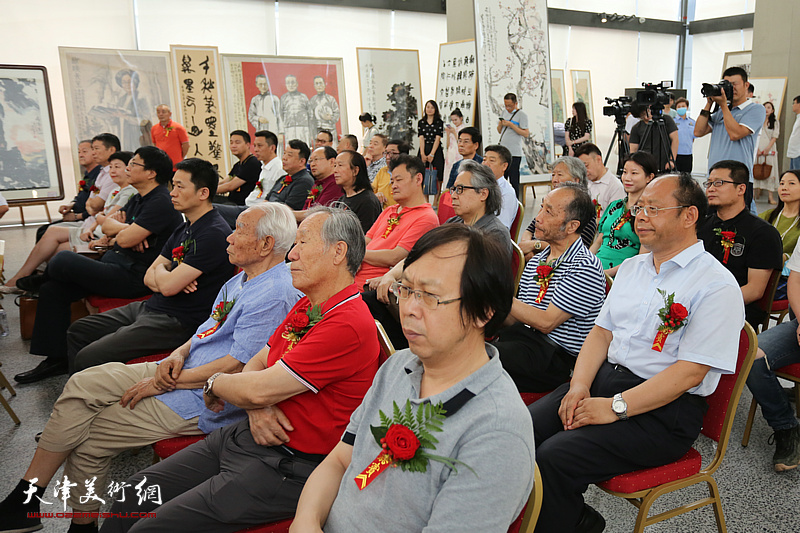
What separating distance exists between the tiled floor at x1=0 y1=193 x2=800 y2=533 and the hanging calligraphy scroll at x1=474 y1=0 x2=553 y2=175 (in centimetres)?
556

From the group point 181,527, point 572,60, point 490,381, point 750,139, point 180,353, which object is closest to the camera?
point 490,381

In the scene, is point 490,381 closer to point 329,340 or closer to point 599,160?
point 329,340

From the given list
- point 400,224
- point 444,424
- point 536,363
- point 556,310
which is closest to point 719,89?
point 400,224

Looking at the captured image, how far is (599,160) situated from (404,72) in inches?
265

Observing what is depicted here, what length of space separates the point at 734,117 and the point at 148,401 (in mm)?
4668

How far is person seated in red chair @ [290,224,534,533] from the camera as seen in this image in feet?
3.31

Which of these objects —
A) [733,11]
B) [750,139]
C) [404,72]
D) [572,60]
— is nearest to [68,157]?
[404,72]

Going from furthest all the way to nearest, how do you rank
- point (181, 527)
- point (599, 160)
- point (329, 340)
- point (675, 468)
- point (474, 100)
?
point (474, 100), point (599, 160), point (675, 468), point (329, 340), point (181, 527)

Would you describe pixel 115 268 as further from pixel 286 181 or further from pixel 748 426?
pixel 748 426

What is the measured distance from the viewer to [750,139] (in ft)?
15.0

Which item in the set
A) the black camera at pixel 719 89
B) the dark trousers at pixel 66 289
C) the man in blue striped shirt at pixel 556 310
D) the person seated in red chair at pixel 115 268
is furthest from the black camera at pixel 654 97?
the dark trousers at pixel 66 289

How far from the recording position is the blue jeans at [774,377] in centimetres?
234

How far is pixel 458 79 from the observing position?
8922 millimetres

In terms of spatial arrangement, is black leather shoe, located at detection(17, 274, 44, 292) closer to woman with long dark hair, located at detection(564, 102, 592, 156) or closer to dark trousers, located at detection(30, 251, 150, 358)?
dark trousers, located at detection(30, 251, 150, 358)
